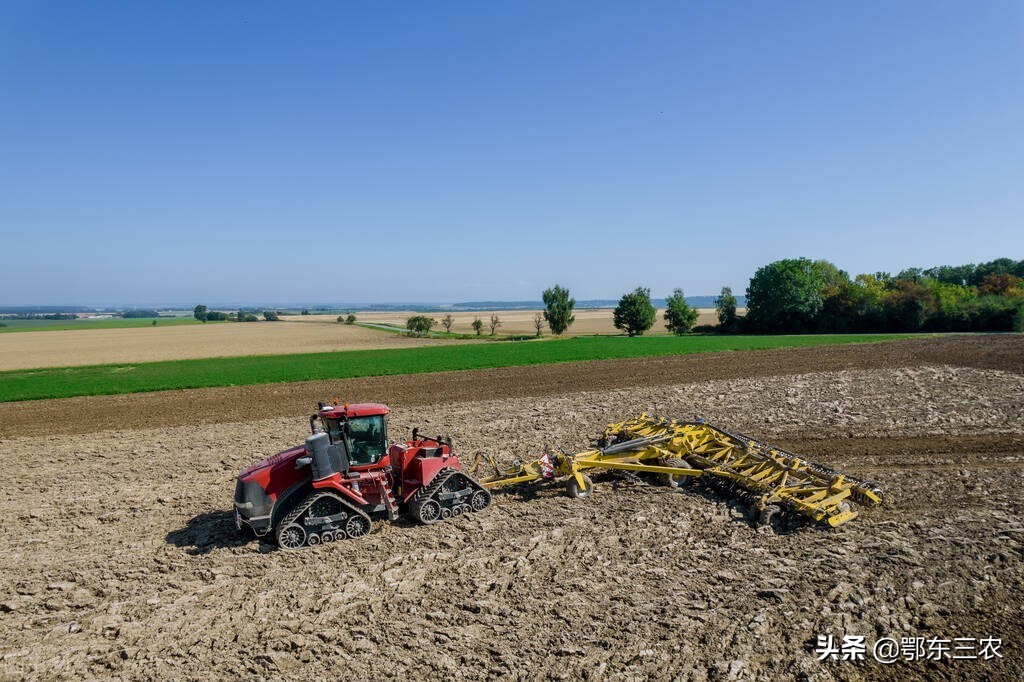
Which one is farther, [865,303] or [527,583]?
[865,303]

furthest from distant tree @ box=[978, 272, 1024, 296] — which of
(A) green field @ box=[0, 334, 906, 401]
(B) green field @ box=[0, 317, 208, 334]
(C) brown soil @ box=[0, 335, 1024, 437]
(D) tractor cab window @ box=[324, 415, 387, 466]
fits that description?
(B) green field @ box=[0, 317, 208, 334]

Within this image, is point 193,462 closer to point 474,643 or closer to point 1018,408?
point 474,643

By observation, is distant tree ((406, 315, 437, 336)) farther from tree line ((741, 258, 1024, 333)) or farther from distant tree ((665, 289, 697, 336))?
tree line ((741, 258, 1024, 333))

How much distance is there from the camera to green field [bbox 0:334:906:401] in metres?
28.9

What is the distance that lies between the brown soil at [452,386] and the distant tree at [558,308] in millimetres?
46843

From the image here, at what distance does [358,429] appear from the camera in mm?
9680

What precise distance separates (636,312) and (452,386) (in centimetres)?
4882

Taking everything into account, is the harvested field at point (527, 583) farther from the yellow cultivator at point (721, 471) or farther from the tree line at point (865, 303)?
the tree line at point (865, 303)

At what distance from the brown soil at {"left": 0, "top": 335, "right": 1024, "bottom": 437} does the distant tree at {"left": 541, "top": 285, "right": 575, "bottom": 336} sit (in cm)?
4684

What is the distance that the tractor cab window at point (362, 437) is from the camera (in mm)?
9586

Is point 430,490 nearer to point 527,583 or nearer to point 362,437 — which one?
point 362,437

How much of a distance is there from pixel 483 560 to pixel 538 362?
26905mm

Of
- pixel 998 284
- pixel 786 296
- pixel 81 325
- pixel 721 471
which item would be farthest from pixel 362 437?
pixel 81 325

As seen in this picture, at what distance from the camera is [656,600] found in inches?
291
